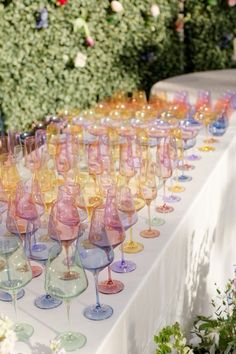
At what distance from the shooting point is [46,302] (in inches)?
65.6

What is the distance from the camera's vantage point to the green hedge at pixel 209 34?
606cm

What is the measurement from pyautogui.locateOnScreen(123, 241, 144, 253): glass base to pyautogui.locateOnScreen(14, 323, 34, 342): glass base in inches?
19.2

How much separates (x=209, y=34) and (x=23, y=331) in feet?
16.8

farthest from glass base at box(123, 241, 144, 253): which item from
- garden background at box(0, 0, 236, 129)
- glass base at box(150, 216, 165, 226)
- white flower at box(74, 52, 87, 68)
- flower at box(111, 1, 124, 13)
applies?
flower at box(111, 1, 124, 13)

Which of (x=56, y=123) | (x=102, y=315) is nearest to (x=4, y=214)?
(x=102, y=315)

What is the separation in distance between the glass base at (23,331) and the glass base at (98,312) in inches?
6.1

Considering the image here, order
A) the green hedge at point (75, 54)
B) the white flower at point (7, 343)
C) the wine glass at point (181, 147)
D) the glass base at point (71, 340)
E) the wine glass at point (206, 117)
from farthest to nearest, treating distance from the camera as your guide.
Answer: the green hedge at point (75, 54) → the wine glass at point (206, 117) → the wine glass at point (181, 147) → the glass base at point (71, 340) → the white flower at point (7, 343)

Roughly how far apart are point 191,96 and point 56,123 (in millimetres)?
1603

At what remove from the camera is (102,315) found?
1602mm

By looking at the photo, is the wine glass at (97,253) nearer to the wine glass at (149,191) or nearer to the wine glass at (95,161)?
the wine glass at (149,191)

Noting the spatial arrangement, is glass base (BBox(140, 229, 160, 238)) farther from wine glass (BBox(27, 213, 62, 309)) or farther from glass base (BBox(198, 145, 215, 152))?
glass base (BBox(198, 145, 215, 152))

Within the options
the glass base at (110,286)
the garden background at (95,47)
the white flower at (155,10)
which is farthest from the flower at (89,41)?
the glass base at (110,286)

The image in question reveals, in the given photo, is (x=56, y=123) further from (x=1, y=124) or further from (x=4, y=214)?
(x=1, y=124)

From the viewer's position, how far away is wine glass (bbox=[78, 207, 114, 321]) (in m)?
1.62
